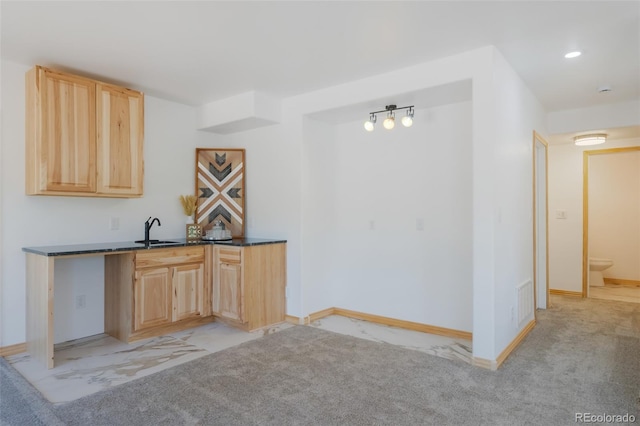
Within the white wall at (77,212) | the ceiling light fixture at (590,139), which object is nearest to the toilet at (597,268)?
the ceiling light fixture at (590,139)

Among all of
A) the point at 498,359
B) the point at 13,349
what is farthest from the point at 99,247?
the point at 498,359

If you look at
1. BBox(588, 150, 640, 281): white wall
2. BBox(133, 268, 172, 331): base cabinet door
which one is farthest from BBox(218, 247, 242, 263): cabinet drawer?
BBox(588, 150, 640, 281): white wall

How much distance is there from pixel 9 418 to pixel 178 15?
8.51ft

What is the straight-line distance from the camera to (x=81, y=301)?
139 inches

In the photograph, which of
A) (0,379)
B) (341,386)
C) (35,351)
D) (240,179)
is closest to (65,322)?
(35,351)

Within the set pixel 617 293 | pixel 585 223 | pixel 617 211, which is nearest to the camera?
pixel 585 223

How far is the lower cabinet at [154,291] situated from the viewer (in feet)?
11.1

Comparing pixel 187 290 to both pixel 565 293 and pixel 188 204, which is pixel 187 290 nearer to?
pixel 188 204

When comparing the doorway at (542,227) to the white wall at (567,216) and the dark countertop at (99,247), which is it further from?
the dark countertop at (99,247)

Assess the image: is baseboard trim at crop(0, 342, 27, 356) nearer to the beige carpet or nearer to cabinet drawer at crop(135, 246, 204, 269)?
the beige carpet

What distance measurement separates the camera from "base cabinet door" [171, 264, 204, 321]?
368 centimetres

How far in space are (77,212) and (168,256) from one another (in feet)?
3.03

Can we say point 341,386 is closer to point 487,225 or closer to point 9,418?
point 487,225

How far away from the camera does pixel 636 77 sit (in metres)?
3.43
